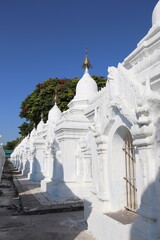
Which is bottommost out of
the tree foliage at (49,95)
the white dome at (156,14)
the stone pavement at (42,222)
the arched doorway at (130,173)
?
the stone pavement at (42,222)

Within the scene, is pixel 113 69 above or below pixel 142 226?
above

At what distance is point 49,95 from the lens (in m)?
25.8

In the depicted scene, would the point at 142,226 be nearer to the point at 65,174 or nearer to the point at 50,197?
the point at 65,174

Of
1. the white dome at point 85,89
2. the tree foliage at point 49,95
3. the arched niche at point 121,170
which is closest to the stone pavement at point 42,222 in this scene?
the arched niche at point 121,170

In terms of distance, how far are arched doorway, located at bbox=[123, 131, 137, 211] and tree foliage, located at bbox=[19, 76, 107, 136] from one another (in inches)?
748

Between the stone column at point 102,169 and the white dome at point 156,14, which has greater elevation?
the white dome at point 156,14

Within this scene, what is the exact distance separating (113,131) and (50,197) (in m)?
6.17

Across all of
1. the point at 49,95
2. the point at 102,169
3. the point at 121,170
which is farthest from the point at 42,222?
the point at 49,95

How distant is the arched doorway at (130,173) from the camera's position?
4.66m

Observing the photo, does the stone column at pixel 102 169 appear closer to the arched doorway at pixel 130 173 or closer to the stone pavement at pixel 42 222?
the arched doorway at pixel 130 173

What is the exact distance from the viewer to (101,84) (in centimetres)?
2548

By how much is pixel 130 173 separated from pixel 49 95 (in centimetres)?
2179

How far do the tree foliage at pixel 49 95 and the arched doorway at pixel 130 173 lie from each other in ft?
62.4

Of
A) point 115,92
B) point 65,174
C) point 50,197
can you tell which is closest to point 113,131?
point 115,92
